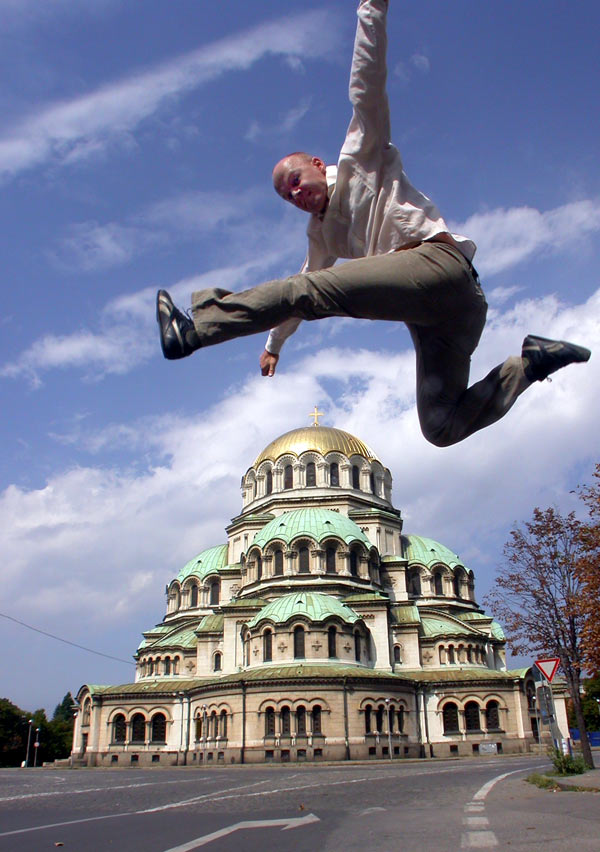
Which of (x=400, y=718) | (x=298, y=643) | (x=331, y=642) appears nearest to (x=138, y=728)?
(x=298, y=643)

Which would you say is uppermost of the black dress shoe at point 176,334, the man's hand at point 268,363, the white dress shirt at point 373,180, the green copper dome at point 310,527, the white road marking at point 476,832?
the green copper dome at point 310,527

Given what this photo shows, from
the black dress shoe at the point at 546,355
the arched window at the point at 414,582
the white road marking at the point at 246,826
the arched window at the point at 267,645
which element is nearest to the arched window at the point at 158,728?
the arched window at the point at 267,645

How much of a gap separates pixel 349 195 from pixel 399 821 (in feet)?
27.6

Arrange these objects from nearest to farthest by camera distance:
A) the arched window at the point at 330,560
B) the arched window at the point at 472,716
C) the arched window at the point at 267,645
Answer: the arched window at the point at 267,645, the arched window at the point at 472,716, the arched window at the point at 330,560

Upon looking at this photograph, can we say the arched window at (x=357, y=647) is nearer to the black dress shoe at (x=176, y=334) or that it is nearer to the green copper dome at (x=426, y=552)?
the green copper dome at (x=426, y=552)

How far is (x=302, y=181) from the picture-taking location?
4.72 m

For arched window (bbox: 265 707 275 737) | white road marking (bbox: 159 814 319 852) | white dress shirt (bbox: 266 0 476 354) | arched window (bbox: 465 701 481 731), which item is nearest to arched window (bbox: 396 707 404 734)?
arched window (bbox: 465 701 481 731)

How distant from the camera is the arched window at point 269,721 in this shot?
4338cm

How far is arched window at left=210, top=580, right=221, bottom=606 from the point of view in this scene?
63.4 m

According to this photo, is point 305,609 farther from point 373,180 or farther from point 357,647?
point 373,180

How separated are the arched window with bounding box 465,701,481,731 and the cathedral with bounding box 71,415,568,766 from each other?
96 mm

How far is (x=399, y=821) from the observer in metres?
9.63

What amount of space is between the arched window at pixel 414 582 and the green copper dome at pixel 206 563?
1614 cm

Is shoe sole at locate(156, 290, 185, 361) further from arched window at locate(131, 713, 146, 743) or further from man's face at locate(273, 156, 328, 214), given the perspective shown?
arched window at locate(131, 713, 146, 743)
